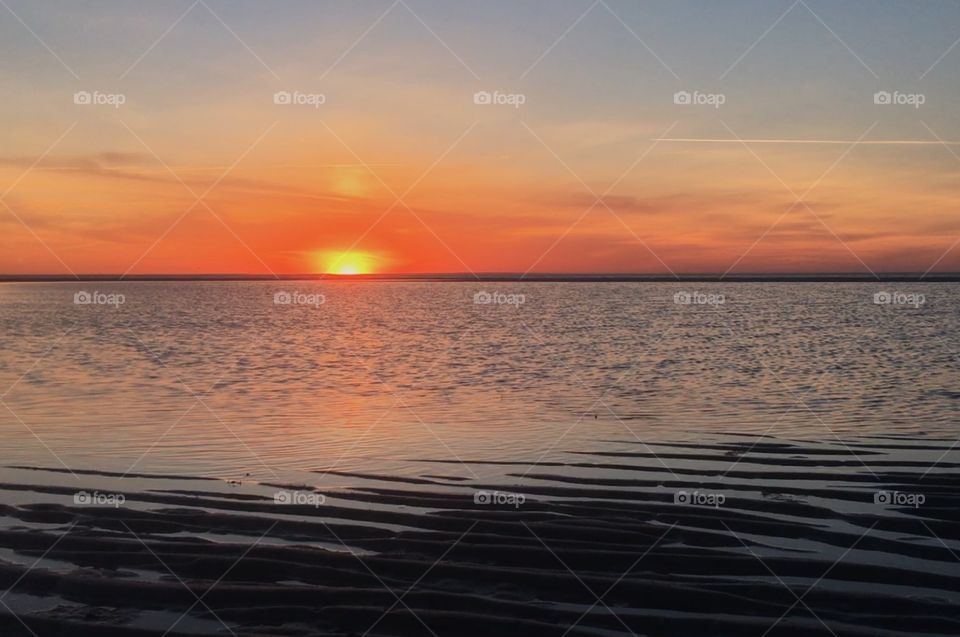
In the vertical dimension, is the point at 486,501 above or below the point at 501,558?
above

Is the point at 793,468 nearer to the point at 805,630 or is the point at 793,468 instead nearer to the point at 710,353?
the point at 805,630

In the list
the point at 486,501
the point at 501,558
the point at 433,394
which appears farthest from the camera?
the point at 433,394

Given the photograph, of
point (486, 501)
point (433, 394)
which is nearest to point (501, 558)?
point (486, 501)

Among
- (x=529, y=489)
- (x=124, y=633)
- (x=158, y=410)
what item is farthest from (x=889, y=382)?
(x=124, y=633)

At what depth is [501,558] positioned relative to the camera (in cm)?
981

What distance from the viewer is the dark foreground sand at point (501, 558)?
8.26 m

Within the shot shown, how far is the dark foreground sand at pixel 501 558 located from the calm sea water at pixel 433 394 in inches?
Answer: 89.0

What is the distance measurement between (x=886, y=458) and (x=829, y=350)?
19.4m

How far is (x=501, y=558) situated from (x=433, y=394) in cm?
1232

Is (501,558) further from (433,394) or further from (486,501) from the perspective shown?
(433,394)

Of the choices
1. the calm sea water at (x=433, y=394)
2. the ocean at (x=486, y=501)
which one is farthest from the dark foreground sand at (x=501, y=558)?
the calm sea water at (x=433, y=394)

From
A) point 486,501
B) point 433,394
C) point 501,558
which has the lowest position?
point 501,558

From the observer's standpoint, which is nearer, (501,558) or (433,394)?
(501,558)

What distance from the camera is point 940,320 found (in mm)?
51844
